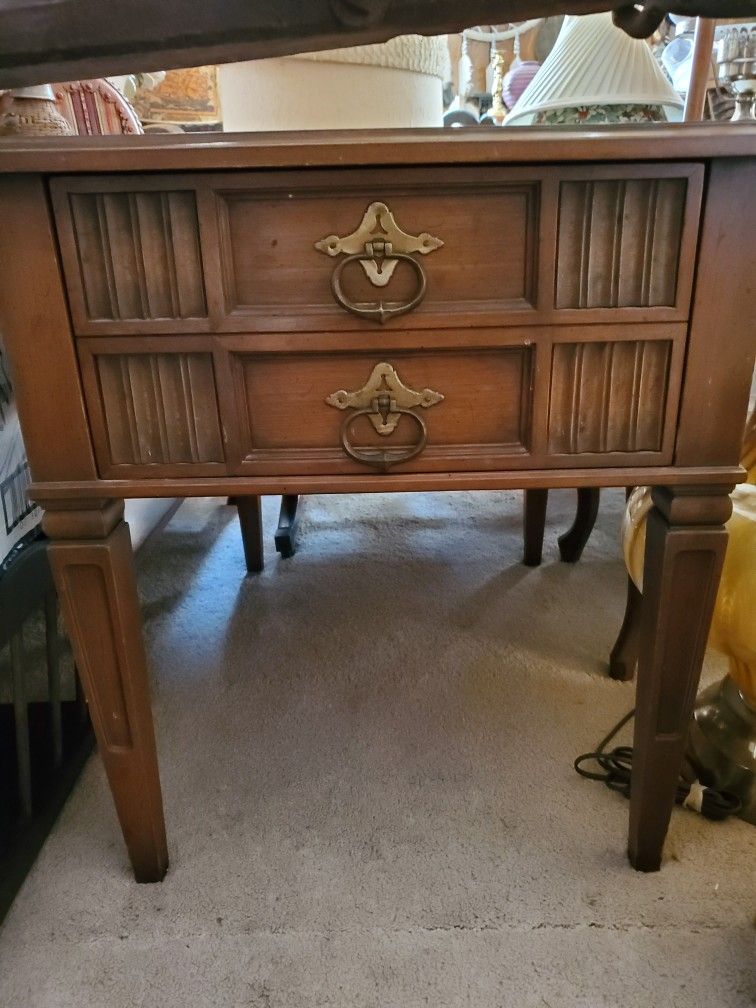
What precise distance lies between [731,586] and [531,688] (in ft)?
1.28

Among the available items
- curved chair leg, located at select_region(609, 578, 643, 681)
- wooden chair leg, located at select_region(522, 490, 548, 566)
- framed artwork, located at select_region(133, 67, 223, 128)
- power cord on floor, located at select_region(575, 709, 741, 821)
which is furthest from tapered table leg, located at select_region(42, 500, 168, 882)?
framed artwork, located at select_region(133, 67, 223, 128)

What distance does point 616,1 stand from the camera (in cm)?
56

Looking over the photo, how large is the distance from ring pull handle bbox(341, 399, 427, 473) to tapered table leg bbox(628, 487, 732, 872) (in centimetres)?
22

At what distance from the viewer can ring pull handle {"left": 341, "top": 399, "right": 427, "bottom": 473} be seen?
0.60m

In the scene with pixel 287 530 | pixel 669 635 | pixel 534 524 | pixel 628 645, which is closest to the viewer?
pixel 669 635

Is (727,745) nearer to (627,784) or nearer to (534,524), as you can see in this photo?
(627,784)

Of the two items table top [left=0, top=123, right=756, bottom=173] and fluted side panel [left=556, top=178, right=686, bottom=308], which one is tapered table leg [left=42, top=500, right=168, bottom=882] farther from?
fluted side panel [left=556, top=178, right=686, bottom=308]

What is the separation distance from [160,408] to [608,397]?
364 millimetres

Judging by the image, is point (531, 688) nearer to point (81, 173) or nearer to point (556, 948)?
point (556, 948)

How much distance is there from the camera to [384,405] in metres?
0.60

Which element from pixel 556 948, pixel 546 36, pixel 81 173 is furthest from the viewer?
pixel 546 36

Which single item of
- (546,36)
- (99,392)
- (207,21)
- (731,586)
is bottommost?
(731,586)

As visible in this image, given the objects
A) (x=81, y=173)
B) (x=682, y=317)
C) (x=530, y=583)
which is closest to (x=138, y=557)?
(x=530, y=583)

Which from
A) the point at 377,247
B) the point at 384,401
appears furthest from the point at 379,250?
the point at 384,401
